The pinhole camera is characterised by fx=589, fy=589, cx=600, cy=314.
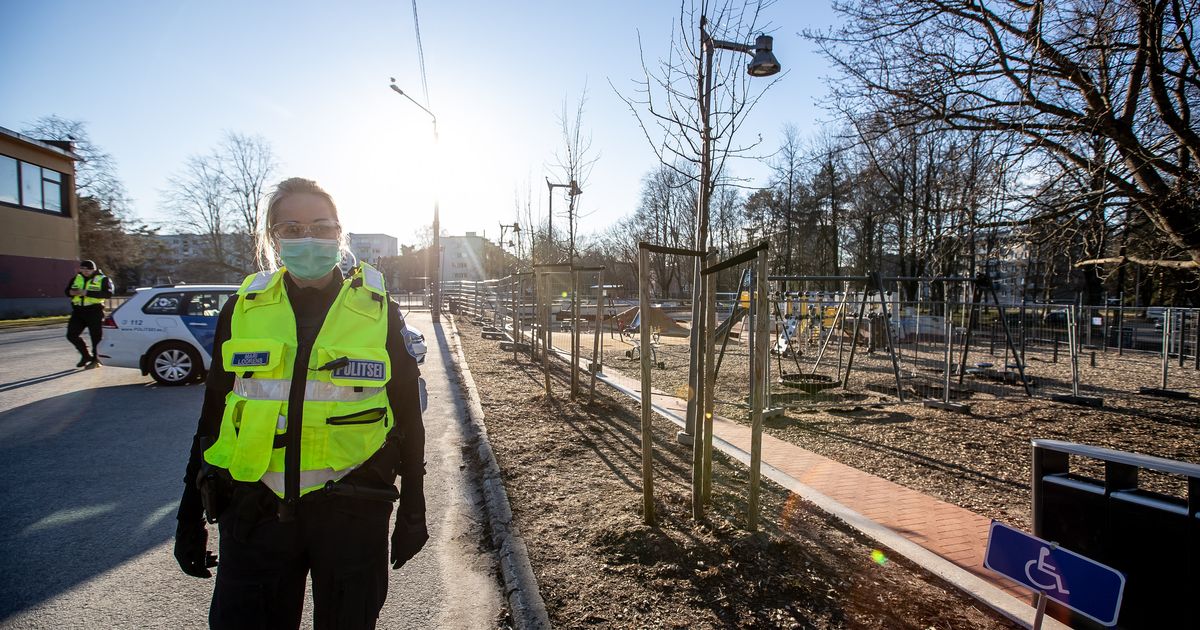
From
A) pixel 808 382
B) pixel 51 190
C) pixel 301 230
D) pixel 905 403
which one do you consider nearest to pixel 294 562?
pixel 301 230

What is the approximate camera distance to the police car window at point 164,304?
31.6 feet

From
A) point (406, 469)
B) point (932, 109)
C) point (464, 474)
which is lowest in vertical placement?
point (464, 474)

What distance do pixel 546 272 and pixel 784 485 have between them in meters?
5.33

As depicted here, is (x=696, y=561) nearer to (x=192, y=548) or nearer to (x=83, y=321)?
(x=192, y=548)

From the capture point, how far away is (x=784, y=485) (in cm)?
515

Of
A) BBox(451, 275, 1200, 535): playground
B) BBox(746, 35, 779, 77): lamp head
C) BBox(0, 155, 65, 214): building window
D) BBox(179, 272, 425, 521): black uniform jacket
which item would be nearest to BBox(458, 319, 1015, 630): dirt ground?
BBox(451, 275, 1200, 535): playground

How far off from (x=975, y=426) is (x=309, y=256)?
8.20 meters

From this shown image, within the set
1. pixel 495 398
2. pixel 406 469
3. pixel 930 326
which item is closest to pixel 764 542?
pixel 406 469

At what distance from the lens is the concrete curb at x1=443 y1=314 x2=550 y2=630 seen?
10.0ft

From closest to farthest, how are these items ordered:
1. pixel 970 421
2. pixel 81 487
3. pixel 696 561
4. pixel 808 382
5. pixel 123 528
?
1. pixel 696 561
2. pixel 123 528
3. pixel 81 487
4. pixel 970 421
5. pixel 808 382

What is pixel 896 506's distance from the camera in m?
4.75

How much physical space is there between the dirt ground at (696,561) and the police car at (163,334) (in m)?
7.09

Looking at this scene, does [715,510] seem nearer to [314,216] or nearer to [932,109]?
[314,216]

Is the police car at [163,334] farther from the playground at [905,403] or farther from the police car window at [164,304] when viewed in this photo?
the playground at [905,403]
